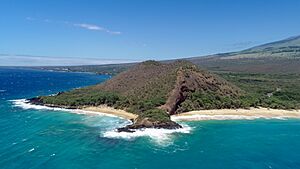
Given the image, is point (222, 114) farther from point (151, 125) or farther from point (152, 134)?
point (152, 134)

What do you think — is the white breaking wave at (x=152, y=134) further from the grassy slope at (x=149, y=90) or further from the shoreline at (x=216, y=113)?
the grassy slope at (x=149, y=90)

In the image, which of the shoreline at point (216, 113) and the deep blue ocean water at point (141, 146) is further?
the shoreline at point (216, 113)

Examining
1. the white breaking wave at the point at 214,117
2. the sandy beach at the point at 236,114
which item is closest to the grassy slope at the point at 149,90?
the sandy beach at the point at 236,114

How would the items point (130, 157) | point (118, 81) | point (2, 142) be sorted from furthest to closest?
point (118, 81) < point (2, 142) < point (130, 157)

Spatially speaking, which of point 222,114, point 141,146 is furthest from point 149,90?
point 141,146

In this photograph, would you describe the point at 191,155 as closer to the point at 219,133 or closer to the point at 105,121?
the point at 219,133

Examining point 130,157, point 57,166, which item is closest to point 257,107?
point 130,157

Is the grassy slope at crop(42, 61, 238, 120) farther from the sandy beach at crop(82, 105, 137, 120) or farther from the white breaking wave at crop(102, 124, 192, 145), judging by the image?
the white breaking wave at crop(102, 124, 192, 145)

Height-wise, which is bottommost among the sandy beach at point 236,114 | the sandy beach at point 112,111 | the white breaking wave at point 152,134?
the sandy beach at point 236,114
